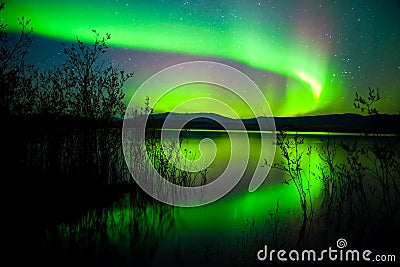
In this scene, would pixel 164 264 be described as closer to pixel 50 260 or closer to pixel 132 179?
pixel 50 260

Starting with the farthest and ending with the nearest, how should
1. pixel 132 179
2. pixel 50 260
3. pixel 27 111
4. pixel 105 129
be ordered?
pixel 132 179, pixel 105 129, pixel 27 111, pixel 50 260

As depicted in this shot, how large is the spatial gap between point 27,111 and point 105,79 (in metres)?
2.08

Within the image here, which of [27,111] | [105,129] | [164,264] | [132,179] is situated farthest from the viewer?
[132,179]

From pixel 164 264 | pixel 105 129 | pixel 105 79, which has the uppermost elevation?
pixel 105 79

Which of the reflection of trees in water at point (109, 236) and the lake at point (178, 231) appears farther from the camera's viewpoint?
the lake at point (178, 231)

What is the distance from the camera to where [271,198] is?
36.1 feet

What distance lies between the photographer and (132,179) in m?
10.6

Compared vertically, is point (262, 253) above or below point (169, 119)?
below

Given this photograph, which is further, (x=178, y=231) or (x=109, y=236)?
(x=178, y=231)

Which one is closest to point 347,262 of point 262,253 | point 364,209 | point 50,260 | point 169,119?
point 262,253

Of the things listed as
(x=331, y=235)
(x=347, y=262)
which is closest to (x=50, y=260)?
(x=347, y=262)

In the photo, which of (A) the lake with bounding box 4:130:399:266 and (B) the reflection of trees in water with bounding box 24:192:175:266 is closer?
(B) the reflection of trees in water with bounding box 24:192:175:266

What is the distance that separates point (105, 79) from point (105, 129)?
1359 millimetres

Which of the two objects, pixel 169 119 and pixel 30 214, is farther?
pixel 169 119
